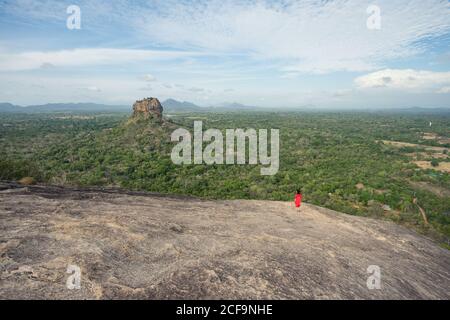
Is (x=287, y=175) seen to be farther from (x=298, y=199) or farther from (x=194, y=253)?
(x=194, y=253)

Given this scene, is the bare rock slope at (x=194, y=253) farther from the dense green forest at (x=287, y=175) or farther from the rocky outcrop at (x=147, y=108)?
the rocky outcrop at (x=147, y=108)

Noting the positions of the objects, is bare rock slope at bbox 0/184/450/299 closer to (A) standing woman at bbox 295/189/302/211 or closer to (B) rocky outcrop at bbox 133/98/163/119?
(A) standing woman at bbox 295/189/302/211

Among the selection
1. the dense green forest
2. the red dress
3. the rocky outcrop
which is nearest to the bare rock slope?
the red dress

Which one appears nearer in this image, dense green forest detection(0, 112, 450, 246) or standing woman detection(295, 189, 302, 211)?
standing woman detection(295, 189, 302, 211)

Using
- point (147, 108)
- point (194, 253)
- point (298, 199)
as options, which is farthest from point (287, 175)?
point (147, 108)

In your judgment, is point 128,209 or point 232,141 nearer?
point 128,209

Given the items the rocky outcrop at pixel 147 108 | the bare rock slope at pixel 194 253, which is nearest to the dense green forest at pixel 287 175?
the rocky outcrop at pixel 147 108
